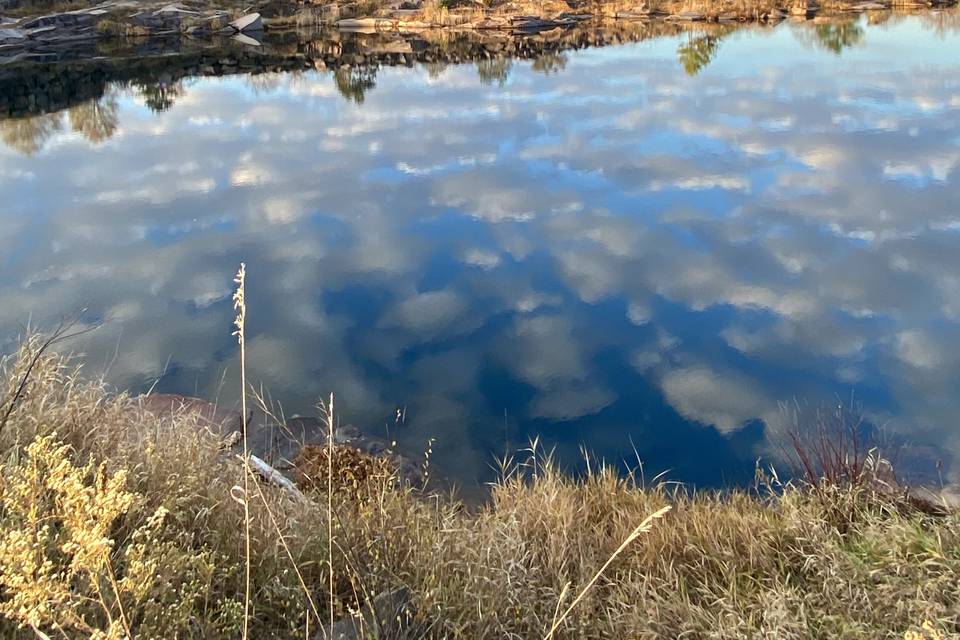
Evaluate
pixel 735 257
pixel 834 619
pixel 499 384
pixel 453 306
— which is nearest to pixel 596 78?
pixel 735 257

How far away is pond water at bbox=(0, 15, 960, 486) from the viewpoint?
21.4 ft

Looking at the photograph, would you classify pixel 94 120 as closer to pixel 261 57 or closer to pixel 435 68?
pixel 435 68

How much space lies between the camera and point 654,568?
390 centimetres

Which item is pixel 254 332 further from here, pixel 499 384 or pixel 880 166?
pixel 880 166

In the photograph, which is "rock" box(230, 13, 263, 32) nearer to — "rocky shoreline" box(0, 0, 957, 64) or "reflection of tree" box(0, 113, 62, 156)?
"rocky shoreline" box(0, 0, 957, 64)

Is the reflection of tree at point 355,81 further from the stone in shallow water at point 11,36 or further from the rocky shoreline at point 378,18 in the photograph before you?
the stone in shallow water at point 11,36

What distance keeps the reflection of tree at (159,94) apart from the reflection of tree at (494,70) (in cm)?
798

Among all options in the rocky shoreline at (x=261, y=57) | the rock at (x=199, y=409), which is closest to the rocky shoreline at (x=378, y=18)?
the rocky shoreline at (x=261, y=57)

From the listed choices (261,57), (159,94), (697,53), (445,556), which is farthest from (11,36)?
(445,556)

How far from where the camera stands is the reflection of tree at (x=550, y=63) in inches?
840

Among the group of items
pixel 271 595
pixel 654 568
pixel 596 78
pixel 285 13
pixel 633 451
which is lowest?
pixel 633 451

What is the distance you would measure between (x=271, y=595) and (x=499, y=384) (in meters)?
4.10

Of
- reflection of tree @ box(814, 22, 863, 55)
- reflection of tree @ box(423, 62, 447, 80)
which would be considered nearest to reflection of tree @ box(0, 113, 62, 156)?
reflection of tree @ box(423, 62, 447, 80)

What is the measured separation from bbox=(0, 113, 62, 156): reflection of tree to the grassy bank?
1345cm
